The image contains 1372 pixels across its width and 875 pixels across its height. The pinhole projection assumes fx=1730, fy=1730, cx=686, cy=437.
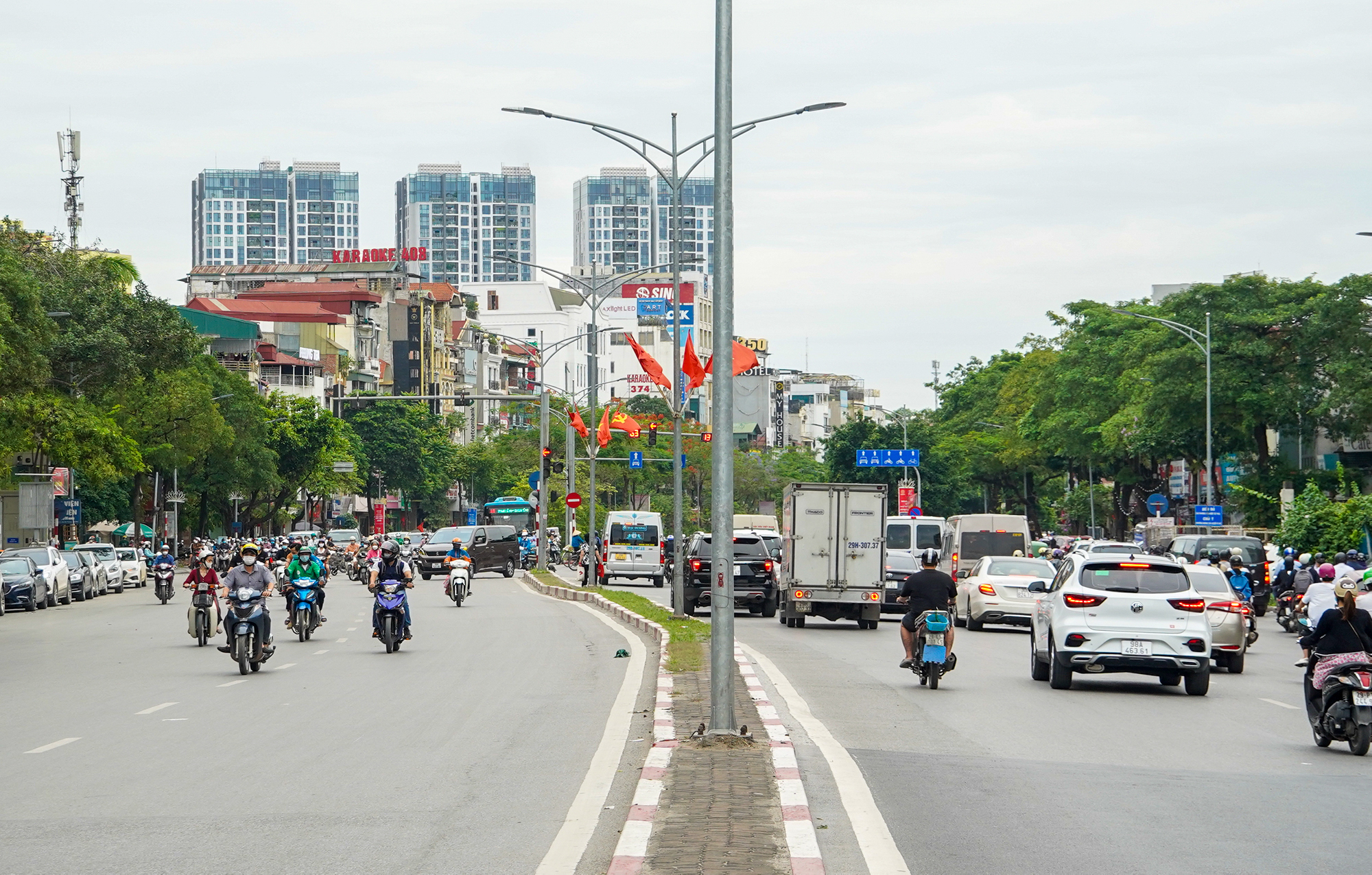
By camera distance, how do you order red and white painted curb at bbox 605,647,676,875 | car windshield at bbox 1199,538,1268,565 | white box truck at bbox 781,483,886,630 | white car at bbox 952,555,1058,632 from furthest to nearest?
1. car windshield at bbox 1199,538,1268,565
2. white car at bbox 952,555,1058,632
3. white box truck at bbox 781,483,886,630
4. red and white painted curb at bbox 605,647,676,875

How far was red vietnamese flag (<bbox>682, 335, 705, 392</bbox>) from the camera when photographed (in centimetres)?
3366

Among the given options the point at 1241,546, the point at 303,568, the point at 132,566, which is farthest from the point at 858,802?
the point at 132,566

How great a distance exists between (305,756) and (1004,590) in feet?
68.3

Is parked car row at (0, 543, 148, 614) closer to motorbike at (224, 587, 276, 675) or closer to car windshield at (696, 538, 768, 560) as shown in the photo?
car windshield at (696, 538, 768, 560)

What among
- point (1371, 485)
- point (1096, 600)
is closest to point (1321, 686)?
point (1096, 600)

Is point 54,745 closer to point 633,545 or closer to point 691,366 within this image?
point 691,366

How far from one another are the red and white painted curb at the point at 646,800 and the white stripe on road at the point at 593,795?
0.39 feet

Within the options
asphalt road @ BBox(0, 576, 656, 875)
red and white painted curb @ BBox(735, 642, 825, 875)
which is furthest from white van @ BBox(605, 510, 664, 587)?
red and white painted curb @ BBox(735, 642, 825, 875)

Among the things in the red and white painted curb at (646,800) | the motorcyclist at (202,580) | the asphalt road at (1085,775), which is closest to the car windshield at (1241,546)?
the asphalt road at (1085,775)

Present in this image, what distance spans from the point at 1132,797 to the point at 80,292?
44.3 m

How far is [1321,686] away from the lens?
44.5 feet

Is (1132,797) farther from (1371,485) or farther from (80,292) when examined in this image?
(1371,485)

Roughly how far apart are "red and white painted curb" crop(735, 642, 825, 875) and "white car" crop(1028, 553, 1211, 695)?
4831mm

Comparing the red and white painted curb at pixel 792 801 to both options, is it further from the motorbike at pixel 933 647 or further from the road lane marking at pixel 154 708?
the road lane marking at pixel 154 708
